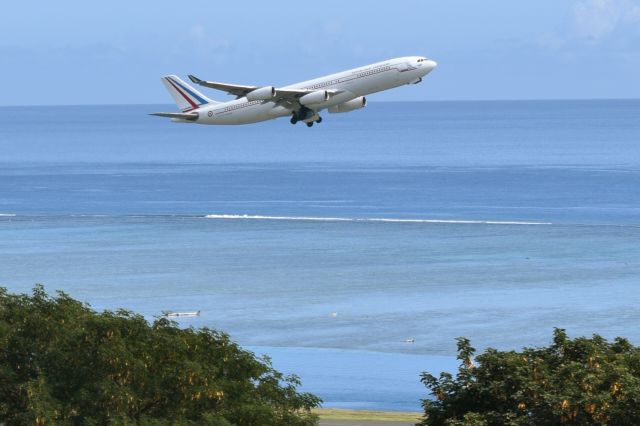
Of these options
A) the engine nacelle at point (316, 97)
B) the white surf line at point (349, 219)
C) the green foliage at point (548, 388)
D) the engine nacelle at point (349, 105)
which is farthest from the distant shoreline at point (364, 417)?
the white surf line at point (349, 219)

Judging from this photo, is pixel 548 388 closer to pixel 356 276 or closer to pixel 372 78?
pixel 372 78

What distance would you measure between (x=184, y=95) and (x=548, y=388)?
91.6 m

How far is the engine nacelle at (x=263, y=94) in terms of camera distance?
98062mm

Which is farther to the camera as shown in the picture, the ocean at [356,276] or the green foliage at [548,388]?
the ocean at [356,276]

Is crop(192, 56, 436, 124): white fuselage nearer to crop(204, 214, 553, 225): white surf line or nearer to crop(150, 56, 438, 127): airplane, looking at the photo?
crop(150, 56, 438, 127): airplane

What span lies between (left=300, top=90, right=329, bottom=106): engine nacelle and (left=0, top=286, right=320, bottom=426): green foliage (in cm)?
5508

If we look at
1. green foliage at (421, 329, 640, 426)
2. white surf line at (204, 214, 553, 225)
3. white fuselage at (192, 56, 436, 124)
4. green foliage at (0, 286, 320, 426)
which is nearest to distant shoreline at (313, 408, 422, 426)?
white fuselage at (192, 56, 436, 124)

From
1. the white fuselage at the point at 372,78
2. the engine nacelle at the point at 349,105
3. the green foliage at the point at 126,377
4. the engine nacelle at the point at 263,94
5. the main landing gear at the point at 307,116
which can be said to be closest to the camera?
the green foliage at the point at 126,377

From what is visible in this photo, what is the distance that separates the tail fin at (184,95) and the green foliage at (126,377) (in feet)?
258

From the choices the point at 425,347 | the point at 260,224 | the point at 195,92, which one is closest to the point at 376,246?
the point at 260,224

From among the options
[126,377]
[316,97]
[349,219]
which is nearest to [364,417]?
[316,97]

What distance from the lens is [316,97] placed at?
9762cm

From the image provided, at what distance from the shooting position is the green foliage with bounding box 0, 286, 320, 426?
3878 centimetres

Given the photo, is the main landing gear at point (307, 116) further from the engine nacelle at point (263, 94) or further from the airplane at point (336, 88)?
the engine nacelle at point (263, 94)
